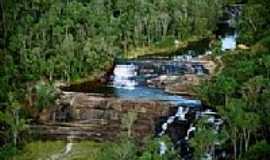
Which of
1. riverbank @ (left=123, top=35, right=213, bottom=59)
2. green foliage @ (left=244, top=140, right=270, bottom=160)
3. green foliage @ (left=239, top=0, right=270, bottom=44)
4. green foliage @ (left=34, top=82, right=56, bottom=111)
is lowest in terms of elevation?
green foliage @ (left=244, top=140, right=270, bottom=160)

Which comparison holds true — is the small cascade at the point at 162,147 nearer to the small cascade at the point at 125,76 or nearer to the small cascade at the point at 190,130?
the small cascade at the point at 190,130

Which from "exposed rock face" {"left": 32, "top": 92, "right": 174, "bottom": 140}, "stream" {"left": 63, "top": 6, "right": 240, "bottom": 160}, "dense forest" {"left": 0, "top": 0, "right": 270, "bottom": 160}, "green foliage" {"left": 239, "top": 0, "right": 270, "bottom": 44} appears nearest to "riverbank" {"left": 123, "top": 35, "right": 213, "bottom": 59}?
"dense forest" {"left": 0, "top": 0, "right": 270, "bottom": 160}

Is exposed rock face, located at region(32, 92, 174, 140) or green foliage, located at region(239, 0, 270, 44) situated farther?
green foliage, located at region(239, 0, 270, 44)

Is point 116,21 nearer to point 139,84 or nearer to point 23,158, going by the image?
point 139,84

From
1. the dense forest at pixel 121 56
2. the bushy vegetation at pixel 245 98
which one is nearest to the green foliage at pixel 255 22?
the dense forest at pixel 121 56

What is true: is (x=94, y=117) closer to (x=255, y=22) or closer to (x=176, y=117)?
(x=176, y=117)

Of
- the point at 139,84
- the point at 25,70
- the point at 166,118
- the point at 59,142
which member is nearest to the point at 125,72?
the point at 139,84

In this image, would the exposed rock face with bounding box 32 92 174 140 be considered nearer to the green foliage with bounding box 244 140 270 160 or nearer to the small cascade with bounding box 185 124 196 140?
the small cascade with bounding box 185 124 196 140
